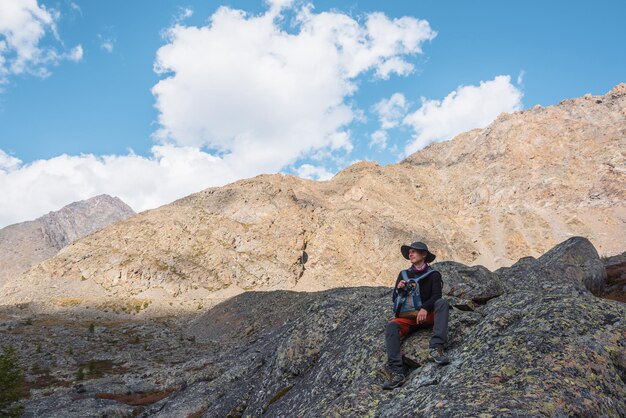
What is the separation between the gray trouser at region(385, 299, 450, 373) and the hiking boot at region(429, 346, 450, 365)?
4.1 inches

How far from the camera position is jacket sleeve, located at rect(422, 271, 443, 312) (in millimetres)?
11773

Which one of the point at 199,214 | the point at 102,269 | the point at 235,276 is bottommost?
the point at 235,276

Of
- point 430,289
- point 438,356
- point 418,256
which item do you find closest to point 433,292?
point 430,289

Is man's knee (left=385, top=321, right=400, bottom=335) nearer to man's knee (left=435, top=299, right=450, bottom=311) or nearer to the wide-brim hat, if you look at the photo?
man's knee (left=435, top=299, right=450, bottom=311)

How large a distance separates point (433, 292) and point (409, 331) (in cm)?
154

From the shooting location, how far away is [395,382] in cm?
1152

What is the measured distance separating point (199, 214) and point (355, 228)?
65830 mm

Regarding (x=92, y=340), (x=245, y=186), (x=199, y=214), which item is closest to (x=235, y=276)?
(x=199, y=214)

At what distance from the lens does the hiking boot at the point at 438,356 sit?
10859 millimetres

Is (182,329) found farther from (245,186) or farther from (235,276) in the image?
(245,186)

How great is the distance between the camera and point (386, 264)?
167000 millimetres

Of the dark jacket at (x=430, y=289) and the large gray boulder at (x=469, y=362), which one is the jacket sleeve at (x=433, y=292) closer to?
the dark jacket at (x=430, y=289)

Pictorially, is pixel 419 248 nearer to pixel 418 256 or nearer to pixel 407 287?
pixel 418 256

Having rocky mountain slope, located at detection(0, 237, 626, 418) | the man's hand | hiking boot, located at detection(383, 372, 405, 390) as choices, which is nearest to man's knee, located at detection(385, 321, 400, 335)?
the man's hand
